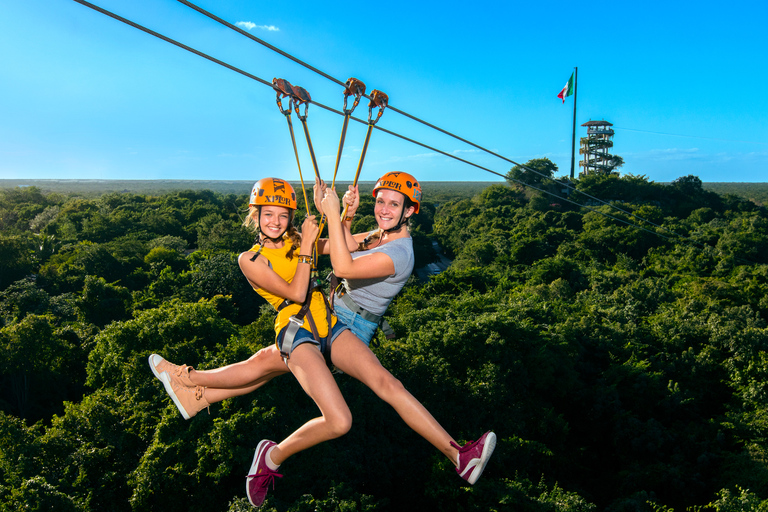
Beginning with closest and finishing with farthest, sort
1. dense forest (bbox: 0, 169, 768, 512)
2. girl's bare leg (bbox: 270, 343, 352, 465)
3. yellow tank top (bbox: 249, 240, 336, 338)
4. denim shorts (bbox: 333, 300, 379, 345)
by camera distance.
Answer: girl's bare leg (bbox: 270, 343, 352, 465)
yellow tank top (bbox: 249, 240, 336, 338)
denim shorts (bbox: 333, 300, 379, 345)
dense forest (bbox: 0, 169, 768, 512)

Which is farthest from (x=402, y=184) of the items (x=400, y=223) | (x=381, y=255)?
(x=381, y=255)

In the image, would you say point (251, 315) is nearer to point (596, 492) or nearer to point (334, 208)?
point (596, 492)

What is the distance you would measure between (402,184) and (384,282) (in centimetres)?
100

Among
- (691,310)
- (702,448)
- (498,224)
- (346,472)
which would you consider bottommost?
(702,448)

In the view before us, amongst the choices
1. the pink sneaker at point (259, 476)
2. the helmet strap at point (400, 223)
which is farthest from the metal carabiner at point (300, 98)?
Result: the pink sneaker at point (259, 476)

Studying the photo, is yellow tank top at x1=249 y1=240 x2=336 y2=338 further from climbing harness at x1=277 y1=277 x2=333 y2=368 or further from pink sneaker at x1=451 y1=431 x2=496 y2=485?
pink sneaker at x1=451 y1=431 x2=496 y2=485

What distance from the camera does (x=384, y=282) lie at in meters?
4.59

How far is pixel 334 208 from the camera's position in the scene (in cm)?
427

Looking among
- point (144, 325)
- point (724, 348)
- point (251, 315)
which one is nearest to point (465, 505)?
point (144, 325)

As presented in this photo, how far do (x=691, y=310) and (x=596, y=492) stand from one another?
19.0 meters

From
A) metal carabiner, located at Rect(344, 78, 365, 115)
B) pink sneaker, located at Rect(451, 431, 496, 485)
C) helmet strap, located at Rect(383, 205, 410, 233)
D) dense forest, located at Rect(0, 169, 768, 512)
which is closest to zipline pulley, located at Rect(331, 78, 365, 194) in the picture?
metal carabiner, located at Rect(344, 78, 365, 115)

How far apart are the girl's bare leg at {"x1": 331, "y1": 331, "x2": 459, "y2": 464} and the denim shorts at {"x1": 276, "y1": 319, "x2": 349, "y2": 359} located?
57 millimetres

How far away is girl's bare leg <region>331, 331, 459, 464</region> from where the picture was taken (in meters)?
4.27

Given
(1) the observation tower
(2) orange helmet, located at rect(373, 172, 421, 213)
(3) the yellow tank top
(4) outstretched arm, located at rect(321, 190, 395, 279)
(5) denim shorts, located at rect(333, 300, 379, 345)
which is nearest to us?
(4) outstretched arm, located at rect(321, 190, 395, 279)
